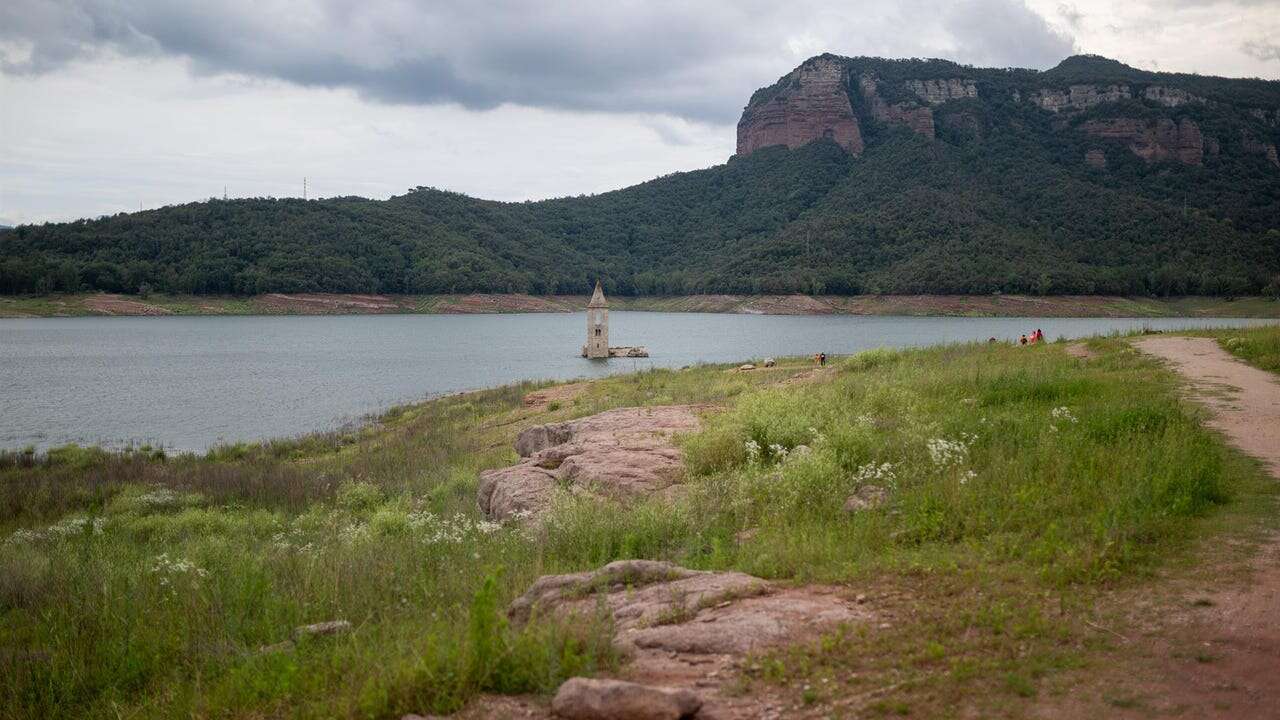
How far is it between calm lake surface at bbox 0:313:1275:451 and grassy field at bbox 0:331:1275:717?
880 inches

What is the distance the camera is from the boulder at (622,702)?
3.83m

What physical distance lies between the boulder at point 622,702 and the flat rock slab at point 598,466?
19.1ft

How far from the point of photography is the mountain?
100 m

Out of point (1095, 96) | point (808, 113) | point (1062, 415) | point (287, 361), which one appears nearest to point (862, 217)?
point (808, 113)

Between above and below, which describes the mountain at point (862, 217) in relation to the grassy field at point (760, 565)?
above

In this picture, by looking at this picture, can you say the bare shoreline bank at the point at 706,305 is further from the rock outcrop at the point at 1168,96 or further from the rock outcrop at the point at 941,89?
the rock outcrop at the point at 1168,96

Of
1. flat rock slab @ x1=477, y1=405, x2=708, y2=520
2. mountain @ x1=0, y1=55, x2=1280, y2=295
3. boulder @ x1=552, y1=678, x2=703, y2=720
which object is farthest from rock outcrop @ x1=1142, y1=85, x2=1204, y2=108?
boulder @ x1=552, y1=678, x2=703, y2=720

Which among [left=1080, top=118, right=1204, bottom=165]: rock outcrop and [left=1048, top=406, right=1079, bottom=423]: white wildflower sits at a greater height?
[left=1080, top=118, right=1204, bottom=165]: rock outcrop

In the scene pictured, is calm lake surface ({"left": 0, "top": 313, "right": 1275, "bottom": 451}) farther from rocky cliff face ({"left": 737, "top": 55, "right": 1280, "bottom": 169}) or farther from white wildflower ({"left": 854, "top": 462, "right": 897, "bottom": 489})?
rocky cliff face ({"left": 737, "top": 55, "right": 1280, "bottom": 169})

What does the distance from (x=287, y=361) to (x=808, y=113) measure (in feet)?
473

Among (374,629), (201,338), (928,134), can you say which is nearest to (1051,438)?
(374,629)

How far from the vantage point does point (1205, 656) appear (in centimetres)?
437

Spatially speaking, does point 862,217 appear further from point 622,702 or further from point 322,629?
point 622,702

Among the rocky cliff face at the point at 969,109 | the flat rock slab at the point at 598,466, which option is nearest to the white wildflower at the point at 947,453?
the flat rock slab at the point at 598,466
